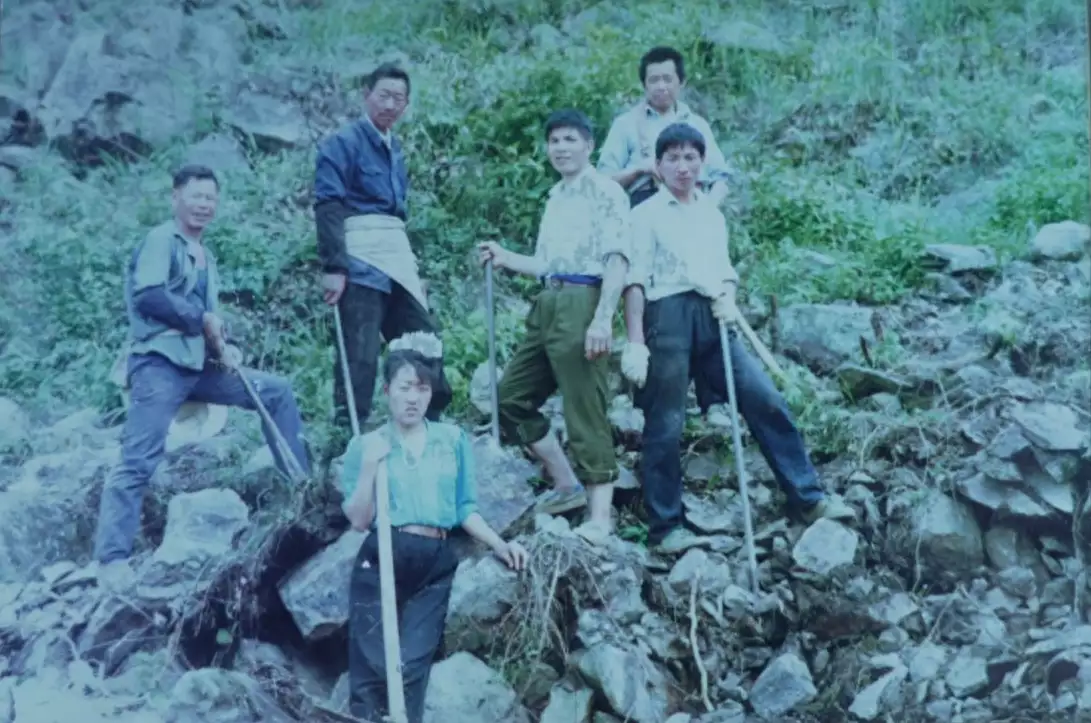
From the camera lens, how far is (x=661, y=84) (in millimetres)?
3498

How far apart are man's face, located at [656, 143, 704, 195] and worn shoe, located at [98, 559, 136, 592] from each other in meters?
1.34

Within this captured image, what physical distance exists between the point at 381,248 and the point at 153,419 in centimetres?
59

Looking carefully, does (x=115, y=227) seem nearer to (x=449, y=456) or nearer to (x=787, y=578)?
(x=449, y=456)

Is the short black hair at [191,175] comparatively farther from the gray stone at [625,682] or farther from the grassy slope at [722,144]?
the gray stone at [625,682]

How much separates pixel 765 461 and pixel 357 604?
0.96 metres

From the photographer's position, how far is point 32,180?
11.5 ft

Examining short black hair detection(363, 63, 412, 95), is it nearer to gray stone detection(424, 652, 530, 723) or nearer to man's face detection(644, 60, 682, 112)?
man's face detection(644, 60, 682, 112)

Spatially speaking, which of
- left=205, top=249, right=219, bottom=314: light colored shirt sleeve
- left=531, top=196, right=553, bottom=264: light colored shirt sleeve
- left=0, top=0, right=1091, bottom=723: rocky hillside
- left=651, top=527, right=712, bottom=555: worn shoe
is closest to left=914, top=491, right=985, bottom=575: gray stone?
left=0, top=0, right=1091, bottom=723: rocky hillside

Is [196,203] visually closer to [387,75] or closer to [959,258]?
[387,75]

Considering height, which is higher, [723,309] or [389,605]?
[723,309]

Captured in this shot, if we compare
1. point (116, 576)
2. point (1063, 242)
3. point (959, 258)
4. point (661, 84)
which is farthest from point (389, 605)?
point (1063, 242)

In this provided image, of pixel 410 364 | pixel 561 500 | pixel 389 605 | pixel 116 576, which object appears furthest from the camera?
pixel 561 500

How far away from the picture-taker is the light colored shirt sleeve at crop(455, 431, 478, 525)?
292 cm

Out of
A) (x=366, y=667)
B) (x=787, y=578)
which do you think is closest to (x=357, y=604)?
(x=366, y=667)
